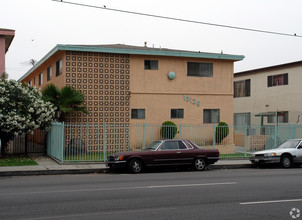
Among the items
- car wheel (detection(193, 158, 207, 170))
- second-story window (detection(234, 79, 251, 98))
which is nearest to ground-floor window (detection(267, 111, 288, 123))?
second-story window (detection(234, 79, 251, 98))

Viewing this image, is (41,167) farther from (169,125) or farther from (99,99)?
(169,125)

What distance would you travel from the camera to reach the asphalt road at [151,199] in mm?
8109

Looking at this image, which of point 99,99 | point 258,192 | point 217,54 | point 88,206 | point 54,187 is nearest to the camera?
point 88,206

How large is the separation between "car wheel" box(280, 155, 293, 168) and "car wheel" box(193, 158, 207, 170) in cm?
414

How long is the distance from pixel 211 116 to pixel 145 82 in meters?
5.04

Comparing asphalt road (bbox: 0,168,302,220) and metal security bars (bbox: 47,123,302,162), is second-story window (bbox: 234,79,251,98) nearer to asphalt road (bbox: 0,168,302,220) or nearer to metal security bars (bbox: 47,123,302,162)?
metal security bars (bbox: 47,123,302,162)

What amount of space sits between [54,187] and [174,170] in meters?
7.14

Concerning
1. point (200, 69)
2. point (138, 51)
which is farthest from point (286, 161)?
point (138, 51)

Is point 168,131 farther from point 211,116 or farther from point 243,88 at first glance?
point 243,88

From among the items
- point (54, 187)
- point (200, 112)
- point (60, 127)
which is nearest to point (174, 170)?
Answer: point (60, 127)

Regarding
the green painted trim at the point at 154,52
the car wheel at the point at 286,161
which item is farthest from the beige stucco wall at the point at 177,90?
the car wheel at the point at 286,161

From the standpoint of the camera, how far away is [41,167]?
1702 centimetres

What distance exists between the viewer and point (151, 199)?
9742 millimetres

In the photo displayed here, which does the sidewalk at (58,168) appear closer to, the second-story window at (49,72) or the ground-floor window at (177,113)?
the ground-floor window at (177,113)
